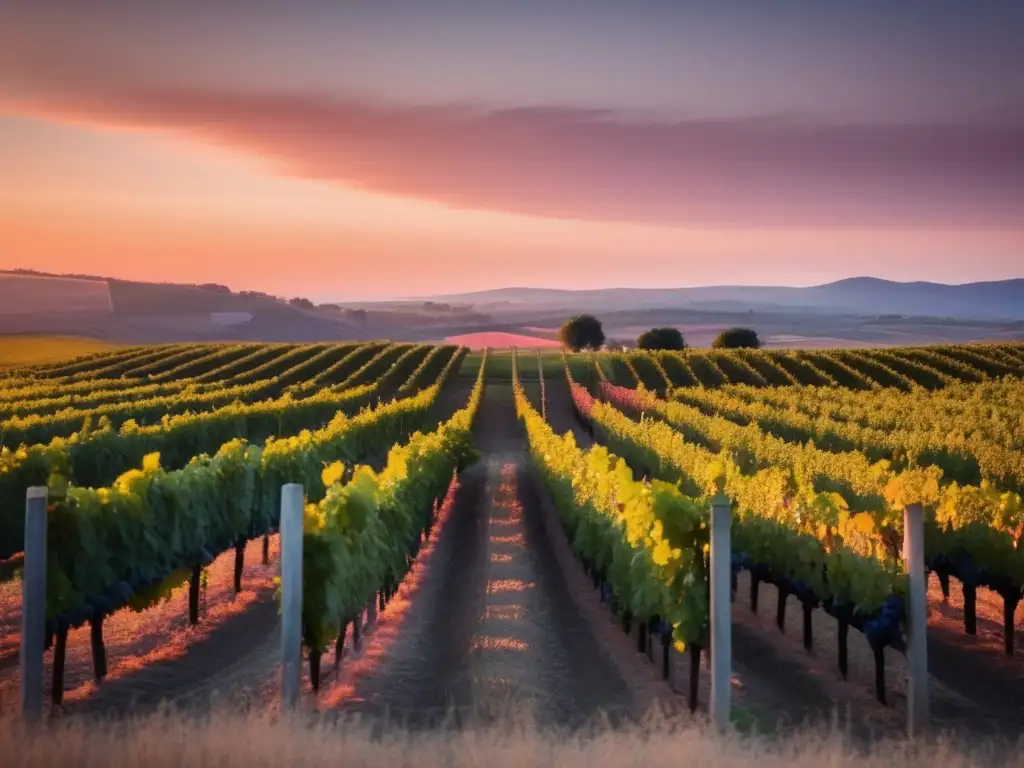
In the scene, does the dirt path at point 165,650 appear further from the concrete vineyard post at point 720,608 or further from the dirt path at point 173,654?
the concrete vineyard post at point 720,608

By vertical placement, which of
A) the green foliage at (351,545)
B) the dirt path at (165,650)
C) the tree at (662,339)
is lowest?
the dirt path at (165,650)

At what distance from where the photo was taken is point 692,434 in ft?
114

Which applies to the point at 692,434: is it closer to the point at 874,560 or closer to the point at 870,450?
the point at 870,450

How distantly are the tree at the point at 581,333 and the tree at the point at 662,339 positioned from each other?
6.94 m

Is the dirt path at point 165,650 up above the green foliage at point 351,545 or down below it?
below

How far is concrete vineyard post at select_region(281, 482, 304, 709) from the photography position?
26.8 feet

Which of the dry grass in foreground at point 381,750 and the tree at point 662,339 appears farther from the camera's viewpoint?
the tree at point 662,339

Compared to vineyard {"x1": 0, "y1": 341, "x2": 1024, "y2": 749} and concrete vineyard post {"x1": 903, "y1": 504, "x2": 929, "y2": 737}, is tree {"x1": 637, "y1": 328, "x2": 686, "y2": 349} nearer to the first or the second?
vineyard {"x1": 0, "y1": 341, "x2": 1024, "y2": 749}

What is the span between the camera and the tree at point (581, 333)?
113 metres

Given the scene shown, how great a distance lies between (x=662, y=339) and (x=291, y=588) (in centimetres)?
10031

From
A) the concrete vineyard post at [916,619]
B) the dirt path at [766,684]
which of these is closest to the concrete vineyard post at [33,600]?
the dirt path at [766,684]

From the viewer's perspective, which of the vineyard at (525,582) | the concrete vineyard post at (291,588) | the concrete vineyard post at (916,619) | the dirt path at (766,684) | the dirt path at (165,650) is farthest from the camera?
the dirt path at (165,650)

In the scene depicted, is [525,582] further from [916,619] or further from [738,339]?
[738,339]

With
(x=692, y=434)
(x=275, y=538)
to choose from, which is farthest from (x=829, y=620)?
(x=692, y=434)
